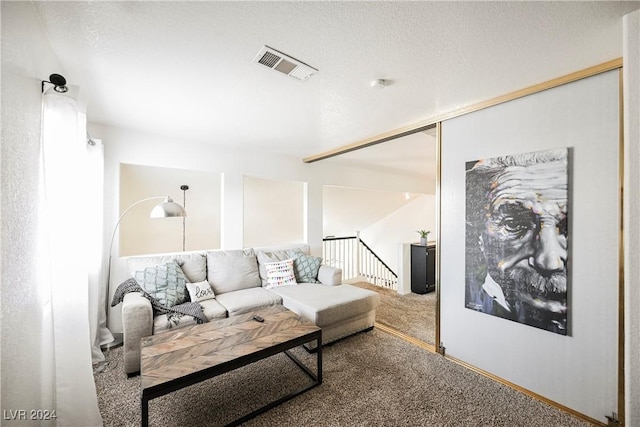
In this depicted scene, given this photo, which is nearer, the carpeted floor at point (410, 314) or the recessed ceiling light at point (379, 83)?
the recessed ceiling light at point (379, 83)

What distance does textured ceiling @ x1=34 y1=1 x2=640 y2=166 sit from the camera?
1.25 metres

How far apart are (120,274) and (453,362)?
362 cm

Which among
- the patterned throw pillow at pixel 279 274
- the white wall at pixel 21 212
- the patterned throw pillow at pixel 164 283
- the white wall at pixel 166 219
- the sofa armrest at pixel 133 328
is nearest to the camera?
the white wall at pixel 21 212

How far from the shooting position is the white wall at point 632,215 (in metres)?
1.25

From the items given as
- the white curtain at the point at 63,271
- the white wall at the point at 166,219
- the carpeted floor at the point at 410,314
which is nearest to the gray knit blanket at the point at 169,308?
the white curtain at the point at 63,271

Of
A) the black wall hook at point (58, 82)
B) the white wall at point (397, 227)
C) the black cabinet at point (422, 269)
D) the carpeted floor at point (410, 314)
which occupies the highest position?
the black wall hook at point (58, 82)

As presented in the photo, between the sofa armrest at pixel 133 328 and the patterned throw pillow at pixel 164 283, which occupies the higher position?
the patterned throw pillow at pixel 164 283

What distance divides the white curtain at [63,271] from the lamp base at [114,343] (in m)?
1.37

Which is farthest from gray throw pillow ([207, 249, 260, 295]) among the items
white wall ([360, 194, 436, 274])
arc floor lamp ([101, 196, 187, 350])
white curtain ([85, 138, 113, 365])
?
white wall ([360, 194, 436, 274])

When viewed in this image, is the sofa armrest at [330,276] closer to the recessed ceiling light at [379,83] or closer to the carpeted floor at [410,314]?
the carpeted floor at [410,314]

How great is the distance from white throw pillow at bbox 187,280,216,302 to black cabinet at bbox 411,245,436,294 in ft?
11.0

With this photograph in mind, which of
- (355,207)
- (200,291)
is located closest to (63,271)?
(200,291)

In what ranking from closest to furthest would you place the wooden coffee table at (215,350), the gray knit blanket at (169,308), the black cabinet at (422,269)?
the wooden coffee table at (215,350) < the gray knit blanket at (169,308) < the black cabinet at (422,269)

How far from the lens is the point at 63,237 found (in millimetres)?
1464
